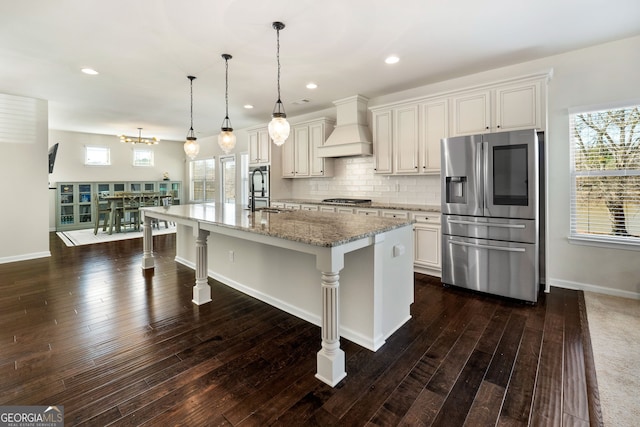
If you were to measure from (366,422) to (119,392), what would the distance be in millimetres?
1466

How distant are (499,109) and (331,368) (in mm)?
3398

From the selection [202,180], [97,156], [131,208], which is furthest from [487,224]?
[97,156]

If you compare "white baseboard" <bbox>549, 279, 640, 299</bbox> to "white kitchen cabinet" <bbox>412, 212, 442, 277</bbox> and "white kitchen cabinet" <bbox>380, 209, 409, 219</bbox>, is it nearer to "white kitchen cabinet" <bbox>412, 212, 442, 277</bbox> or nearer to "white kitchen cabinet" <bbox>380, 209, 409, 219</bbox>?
"white kitchen cabinet" <bbox>412, 212, 442, 277</bbox>

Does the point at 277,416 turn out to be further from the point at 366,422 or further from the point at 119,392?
the point at 119,392

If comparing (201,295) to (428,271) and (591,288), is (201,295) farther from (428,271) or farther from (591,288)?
(591,288)

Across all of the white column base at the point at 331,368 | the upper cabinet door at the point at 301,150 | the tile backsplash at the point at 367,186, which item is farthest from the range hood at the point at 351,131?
the white column base at the point at 331,368

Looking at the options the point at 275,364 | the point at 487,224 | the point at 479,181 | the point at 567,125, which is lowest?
the point at 275,364

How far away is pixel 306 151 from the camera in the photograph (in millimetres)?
5711

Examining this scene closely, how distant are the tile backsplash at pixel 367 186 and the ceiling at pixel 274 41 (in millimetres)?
1272

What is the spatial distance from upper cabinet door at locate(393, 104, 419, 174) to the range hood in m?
0.55

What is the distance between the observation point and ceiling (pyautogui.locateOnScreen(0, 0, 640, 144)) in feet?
8.13

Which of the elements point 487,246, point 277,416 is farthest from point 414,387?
point 487,246

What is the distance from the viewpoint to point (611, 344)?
2305 mm

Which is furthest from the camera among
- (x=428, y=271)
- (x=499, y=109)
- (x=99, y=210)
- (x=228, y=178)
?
(x=228, y=178)
